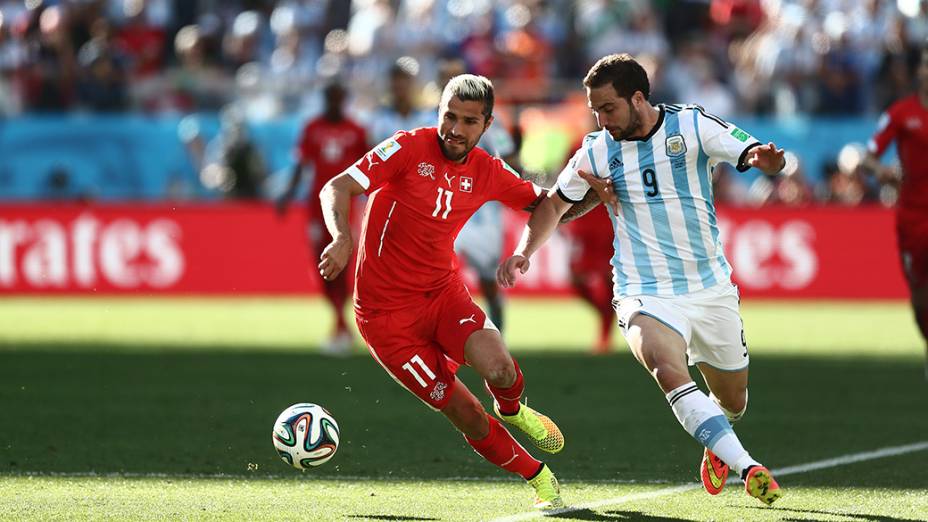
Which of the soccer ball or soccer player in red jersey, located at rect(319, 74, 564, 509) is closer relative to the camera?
soccer player in red jersey, located at rect(319, 74, 564, 509)

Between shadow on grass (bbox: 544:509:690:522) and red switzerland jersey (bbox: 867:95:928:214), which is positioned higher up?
red switzerland jersey (bbox: 867:95:928:214)

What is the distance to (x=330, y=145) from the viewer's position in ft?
47.4

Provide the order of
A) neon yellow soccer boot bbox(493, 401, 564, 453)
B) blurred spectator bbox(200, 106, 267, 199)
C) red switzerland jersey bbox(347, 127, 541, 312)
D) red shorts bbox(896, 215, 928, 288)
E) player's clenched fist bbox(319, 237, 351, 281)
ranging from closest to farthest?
1. player's clenched fist bbox(319, 237, 351, 281)
2. red switzerland jersey bbox(347, 127, 541, 312)
3. neon yellow soccer boot bbox(493, 401, 564, 453)
4. red shorts bbox(896, 215, 928, 288)
5. blurred spectator bbox(200, 106, 267, 199)

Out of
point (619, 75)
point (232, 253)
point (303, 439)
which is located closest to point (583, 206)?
point (619, 75)

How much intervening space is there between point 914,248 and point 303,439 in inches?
245

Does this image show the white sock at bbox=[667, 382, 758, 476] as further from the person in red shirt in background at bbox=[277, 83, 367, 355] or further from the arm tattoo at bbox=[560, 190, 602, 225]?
the person in red shirt in background at bbox=[277, 83, 367, 355]

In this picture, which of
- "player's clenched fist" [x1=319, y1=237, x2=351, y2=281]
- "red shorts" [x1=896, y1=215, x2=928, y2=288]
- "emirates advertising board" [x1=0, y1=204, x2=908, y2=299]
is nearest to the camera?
"player's clenched fist" [x1=319, y1=237, x2=351, y2=281]

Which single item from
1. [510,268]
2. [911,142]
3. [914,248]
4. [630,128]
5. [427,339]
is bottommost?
[914,248]

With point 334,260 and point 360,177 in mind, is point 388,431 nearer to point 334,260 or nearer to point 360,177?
point 360,177

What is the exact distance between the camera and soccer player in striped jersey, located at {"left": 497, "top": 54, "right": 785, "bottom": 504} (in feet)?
22.9

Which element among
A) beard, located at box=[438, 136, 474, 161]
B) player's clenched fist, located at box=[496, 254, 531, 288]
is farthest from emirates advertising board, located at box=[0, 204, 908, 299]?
player's clenched fist, located at box=[496, 254, 531, 288]

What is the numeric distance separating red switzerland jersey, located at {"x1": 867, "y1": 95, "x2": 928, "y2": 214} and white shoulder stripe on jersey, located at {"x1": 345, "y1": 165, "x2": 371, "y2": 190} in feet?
18.7

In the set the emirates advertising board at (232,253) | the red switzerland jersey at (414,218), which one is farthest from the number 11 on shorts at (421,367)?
the emirates advertising board at (232,253)

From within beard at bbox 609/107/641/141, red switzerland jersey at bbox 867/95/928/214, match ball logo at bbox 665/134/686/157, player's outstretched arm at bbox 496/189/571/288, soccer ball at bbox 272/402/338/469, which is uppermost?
beard at bbox 609/107/641/141
